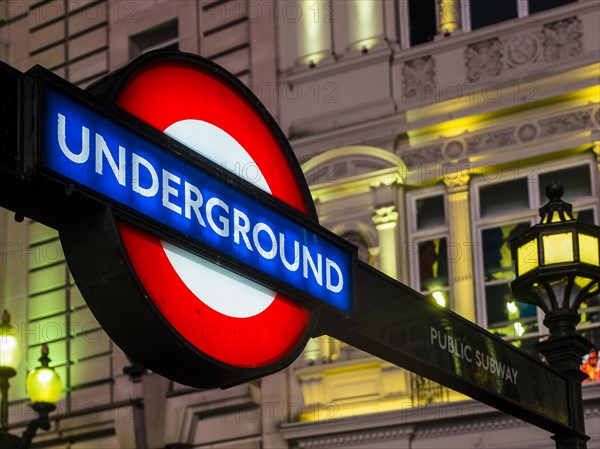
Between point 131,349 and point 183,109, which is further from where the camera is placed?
point 183,109

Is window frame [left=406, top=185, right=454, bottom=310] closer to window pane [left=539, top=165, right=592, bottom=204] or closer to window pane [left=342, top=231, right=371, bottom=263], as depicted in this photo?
window pane [left=342, top=231, right=371, bottom=263]

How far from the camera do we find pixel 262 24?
59.7ft

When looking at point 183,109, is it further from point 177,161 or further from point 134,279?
point 134,279

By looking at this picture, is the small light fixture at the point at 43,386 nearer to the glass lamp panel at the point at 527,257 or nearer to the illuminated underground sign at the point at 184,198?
the glass lamp panel at the point at 527,257

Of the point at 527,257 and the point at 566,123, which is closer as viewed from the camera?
the point at 527,257

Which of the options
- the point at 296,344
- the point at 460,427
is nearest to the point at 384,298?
the point at 296,344

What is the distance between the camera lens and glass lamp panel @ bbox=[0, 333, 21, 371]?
12.7 meters

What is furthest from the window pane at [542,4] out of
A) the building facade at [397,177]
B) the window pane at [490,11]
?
the window pane at [490,11]

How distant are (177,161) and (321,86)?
14310 mm

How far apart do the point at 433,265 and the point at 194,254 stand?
1321 cm

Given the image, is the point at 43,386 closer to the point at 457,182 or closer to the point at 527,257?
the point at 457,182

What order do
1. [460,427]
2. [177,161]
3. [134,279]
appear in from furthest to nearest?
[460,427] < [177,161] < [134,279]

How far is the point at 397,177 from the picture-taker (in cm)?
1659

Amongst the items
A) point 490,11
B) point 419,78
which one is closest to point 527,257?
point 419,78
